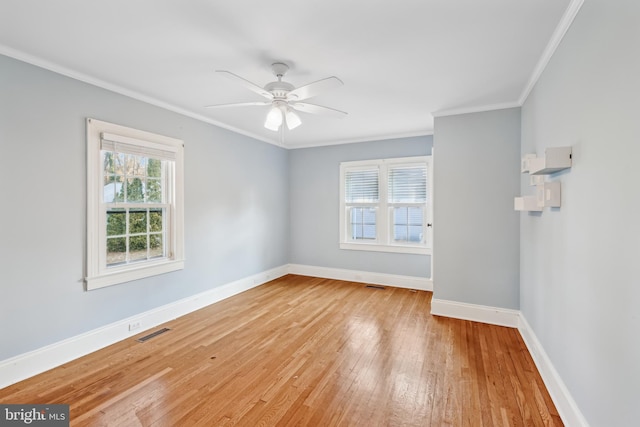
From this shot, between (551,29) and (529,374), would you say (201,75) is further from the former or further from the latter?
(529,374)

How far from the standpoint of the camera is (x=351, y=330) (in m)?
3.35

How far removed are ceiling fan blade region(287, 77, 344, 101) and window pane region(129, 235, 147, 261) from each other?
2.38 m

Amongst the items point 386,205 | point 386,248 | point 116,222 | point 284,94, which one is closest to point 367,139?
point 386,205

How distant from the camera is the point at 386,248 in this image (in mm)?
5168

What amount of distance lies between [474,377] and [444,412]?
1.91 ft

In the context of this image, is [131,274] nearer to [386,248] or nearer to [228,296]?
[228,296]

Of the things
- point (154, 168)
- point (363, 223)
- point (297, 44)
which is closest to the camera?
point (297, 44)

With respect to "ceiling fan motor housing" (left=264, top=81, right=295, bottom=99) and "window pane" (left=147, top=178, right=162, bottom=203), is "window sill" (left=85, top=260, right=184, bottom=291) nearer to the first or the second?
"window pane" (left=147, top=178, right=162, bottom=203)

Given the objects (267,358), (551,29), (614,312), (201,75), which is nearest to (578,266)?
(614,312)

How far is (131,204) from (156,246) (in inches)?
24.1

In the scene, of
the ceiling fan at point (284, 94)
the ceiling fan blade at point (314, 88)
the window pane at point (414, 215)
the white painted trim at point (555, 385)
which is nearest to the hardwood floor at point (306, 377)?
the white painted trim at point (555, 385)

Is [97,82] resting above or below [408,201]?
above

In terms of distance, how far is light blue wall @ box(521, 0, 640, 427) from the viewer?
1.25m

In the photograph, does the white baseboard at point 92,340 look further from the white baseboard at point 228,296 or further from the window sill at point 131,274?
the window sill at point 131,274
